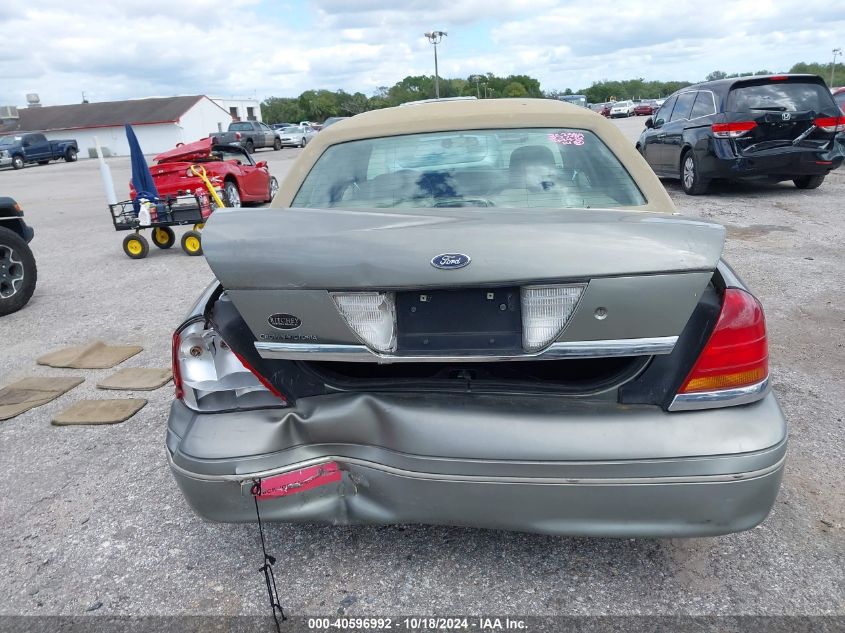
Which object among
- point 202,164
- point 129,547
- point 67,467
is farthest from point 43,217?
point 129,547

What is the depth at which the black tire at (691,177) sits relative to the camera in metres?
10.7

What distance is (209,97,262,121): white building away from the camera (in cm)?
7075

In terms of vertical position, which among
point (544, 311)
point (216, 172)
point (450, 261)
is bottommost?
point (216, 172)

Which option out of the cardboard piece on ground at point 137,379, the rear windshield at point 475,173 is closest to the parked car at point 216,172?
the cardboard piece on ground at point 137,379

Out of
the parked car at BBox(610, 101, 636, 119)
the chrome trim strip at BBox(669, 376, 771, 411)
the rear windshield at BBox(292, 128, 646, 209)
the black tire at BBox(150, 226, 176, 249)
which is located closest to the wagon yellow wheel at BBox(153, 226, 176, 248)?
the black tire at BBox(150, 226, 176, 249)

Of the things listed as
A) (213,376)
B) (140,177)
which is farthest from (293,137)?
(213,376)

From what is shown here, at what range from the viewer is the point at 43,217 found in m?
14.0

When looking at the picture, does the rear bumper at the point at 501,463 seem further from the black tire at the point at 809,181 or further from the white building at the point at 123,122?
the white building at the point at 123,122

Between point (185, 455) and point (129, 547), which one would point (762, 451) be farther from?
point (129, 547)

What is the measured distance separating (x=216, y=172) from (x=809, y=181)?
9.95 m

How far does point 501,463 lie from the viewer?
1.94 metres

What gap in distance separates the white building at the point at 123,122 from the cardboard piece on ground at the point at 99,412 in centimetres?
5545

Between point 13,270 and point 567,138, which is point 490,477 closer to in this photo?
point 567,138

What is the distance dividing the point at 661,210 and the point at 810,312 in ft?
10.7
